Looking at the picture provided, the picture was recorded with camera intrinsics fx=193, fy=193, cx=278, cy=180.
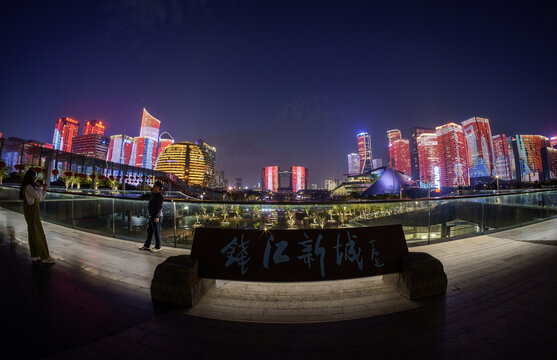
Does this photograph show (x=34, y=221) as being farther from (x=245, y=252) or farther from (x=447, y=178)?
(x=447, y=178)

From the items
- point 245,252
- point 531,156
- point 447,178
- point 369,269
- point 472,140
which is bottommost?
point 369,269

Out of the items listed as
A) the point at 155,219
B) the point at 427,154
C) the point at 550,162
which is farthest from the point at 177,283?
the point at 427,154

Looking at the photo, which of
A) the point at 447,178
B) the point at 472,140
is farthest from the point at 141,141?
the point at 472,140

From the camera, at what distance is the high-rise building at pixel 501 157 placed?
451 feet

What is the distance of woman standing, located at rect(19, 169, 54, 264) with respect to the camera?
4.16m

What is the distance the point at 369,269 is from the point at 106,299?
4.13 m

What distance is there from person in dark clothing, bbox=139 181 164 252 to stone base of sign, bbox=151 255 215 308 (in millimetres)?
2578

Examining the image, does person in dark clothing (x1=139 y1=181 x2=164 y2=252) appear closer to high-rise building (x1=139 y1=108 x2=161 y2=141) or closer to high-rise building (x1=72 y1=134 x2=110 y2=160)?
high-rise building (x1=72 y1=134 x2=110 y2=160)

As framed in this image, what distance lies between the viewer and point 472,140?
147000 millimetres

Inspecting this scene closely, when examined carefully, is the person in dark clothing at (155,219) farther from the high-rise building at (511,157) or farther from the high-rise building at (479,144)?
the high-rise building at (511,157)

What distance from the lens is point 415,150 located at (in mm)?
188375

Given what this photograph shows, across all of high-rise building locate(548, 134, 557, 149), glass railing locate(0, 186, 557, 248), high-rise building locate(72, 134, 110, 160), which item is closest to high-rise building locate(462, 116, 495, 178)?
high-rise building locate(548, 134, 557, 149)

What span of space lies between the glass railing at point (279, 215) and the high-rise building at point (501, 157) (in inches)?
7685

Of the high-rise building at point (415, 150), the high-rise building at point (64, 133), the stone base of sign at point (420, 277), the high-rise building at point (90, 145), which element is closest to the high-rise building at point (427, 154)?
the high-rise building at point (415, 150)
